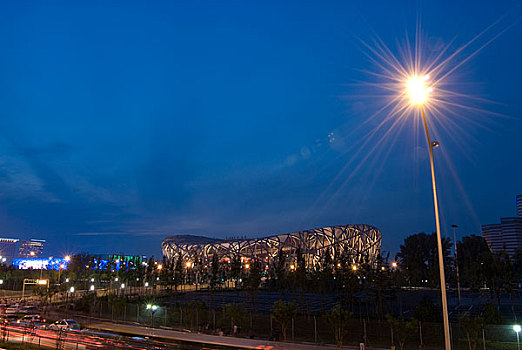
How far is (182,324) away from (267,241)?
91.4 m

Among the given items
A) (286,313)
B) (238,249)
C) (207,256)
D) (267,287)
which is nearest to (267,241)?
(238,249)

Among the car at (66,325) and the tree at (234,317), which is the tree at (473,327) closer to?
the tree at (234,317)

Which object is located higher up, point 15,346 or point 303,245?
point 303,245

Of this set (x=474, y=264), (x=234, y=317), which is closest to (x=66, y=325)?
(x=234, y=317)

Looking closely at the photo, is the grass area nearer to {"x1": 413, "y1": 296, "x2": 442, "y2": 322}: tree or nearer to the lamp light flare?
the lamp light flare

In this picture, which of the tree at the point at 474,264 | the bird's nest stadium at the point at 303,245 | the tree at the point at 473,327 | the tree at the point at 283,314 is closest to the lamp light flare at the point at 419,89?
the tree at the point at 473,327

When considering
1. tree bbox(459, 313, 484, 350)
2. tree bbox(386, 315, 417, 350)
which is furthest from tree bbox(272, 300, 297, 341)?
tree bbox(459, 313, 484, 350)

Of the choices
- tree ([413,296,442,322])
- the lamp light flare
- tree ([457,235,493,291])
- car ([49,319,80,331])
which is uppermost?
the lamp light flare

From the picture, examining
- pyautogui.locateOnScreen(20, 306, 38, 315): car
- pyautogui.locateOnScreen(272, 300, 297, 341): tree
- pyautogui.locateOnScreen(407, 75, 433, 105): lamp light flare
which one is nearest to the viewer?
pyautogui.locateOnScreen(407, 75, 433, 105): lamp light flare

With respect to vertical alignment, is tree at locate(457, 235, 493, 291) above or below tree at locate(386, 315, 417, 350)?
above

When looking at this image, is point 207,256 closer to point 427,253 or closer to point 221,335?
point 427,253

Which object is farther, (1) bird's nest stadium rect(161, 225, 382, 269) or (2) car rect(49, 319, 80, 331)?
(1) bird's nest stadium rect(161, 225, 382, 269)

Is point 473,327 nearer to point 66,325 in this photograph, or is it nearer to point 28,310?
point 66,325

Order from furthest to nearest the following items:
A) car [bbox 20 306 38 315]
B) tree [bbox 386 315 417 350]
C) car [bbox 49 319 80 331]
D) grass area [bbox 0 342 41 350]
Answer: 1. car [bbox 20 306 38 315]
2. car [bbox 49 319 80 331]
3. tree [bbox 386 315 417 350]
4. grass area [bbox 0 342 41 350]
